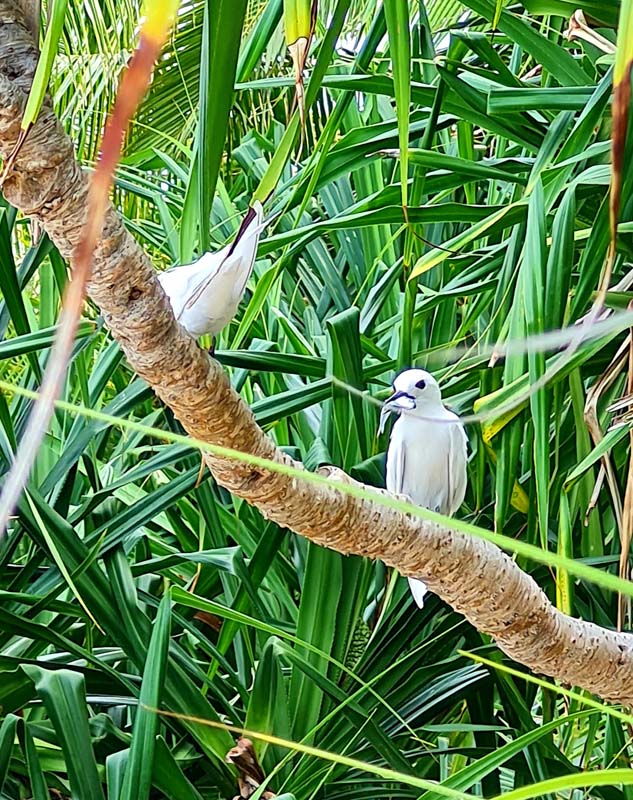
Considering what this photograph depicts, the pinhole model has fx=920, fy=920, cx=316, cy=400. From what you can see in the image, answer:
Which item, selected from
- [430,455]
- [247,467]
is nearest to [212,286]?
[247,467]

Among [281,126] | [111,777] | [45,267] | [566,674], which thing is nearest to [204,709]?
[111,777]

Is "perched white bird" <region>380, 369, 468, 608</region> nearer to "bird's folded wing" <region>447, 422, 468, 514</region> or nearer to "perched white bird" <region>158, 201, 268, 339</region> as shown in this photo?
"bird's folded wing" <region>447, 422, 468, 514</region>

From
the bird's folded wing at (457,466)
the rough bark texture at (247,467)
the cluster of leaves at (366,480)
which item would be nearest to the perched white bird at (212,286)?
the cluster of leaves at (366,480)

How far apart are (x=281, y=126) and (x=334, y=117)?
0.73 m

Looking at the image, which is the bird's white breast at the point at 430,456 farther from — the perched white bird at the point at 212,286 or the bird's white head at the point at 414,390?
the perched white bird at the point at 212,286

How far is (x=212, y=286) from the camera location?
1.85 feet

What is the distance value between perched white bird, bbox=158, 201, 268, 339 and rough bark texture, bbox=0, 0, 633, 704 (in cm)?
17

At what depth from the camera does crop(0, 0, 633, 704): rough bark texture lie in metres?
0.29

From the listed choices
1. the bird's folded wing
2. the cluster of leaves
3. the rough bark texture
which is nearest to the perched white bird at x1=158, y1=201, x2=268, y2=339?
the cluster of leaves

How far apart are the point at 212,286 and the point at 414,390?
0.75 ft

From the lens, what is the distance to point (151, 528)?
3.34ft

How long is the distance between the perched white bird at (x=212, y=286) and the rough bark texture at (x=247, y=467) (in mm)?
173

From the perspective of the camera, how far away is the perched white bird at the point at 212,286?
568 millimetres

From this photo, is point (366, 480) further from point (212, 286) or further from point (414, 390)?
point (212, 286)
